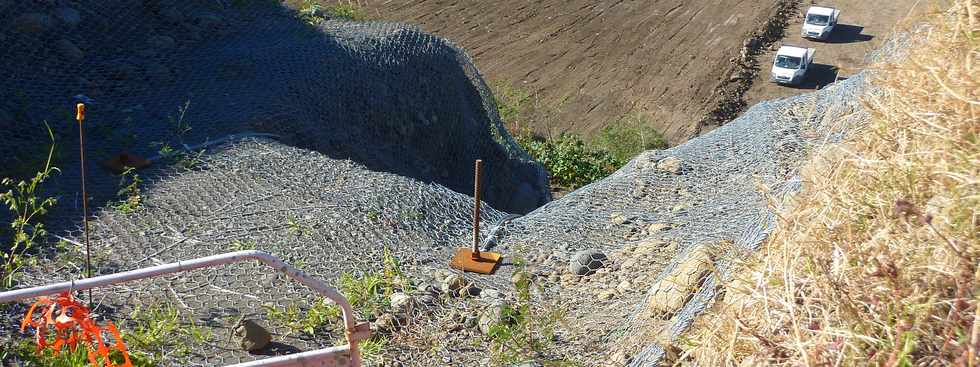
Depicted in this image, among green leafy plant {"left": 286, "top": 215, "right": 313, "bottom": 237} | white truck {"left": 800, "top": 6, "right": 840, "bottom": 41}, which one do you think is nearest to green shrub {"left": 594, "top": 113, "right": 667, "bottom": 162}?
white truck {"left": 800, "top": 6, "right": 840, "bottom": 41}

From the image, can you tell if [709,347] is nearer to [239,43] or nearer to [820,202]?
[820,202]

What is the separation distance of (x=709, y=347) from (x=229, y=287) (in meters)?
3.00

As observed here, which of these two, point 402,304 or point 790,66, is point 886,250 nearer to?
point 402,304

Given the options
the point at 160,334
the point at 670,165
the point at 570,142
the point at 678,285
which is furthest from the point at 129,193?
the point at 570,142

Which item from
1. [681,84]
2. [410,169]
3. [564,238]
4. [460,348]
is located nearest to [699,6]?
[681,84]

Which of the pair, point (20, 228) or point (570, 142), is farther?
point (570, 142)

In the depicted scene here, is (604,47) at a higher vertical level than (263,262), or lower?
lower

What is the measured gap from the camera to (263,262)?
293 cm

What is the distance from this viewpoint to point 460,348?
4809 mm

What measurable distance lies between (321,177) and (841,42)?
1701 cm

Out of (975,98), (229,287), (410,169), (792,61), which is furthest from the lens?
(792,61)

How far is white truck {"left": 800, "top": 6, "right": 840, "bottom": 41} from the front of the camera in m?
20.2

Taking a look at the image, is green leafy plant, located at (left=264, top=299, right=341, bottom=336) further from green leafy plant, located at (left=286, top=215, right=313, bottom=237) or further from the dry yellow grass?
the dry yellow grass

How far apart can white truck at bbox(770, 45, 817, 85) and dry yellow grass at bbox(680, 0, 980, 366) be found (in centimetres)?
1478
